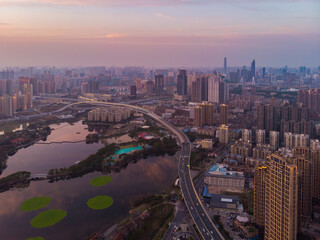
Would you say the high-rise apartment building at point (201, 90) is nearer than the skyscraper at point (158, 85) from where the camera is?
Yes

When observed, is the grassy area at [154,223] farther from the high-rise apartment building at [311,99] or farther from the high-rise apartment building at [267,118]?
the high-rise apartment building at [311,99]

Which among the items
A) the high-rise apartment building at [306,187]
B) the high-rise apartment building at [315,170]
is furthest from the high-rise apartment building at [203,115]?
the high-rise apartment building at [306,187]

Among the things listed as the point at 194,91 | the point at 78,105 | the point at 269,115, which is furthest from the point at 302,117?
the point at 78,105

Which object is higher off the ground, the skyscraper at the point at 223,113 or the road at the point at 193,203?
the skyscraper at the point at 223,113

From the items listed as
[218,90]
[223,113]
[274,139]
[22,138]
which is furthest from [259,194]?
[218,90]

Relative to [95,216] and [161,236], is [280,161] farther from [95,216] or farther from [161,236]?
[95,216]

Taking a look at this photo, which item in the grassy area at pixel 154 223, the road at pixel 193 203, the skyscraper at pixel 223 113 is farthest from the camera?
the skyscraper at pixel 223 113

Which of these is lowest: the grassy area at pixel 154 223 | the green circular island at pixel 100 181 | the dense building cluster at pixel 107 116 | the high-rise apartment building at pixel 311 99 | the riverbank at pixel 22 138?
the grassy area at pixel 154 223
